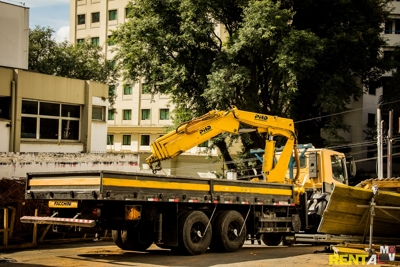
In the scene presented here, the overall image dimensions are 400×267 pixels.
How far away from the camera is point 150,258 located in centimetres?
1476

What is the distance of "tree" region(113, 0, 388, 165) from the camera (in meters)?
31.8

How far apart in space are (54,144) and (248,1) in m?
13.1

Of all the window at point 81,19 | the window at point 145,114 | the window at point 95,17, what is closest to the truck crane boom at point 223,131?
the window at point 145,114

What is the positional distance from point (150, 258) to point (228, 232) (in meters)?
2.48

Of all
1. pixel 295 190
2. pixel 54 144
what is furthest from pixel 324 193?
pixel 54 144

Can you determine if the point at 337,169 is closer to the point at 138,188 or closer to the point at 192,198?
the point at 192,198

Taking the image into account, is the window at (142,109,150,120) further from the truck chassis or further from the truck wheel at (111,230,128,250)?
the truck wheel at (111,230,128,250)

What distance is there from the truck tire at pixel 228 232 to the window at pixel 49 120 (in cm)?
1294

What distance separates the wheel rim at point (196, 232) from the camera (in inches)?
601

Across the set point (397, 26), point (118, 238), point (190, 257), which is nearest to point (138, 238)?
point (118, 238)

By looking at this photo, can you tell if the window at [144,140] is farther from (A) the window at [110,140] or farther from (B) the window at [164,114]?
(A) the window at [110,140]

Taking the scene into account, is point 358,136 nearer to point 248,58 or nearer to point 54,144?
point 248,58

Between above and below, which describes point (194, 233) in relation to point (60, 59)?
below

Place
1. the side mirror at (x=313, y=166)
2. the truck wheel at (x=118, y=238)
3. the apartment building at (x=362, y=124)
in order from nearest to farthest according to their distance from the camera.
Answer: the truck wheel at (x=118, y=238)
the side mirror at (x=313, y=166)
the apartment building at (x=362, y=124)
